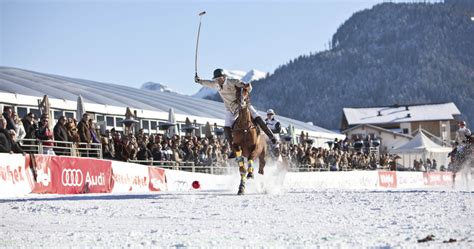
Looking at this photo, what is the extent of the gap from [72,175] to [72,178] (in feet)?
0.26

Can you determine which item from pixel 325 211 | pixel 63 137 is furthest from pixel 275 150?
pixel 325 211

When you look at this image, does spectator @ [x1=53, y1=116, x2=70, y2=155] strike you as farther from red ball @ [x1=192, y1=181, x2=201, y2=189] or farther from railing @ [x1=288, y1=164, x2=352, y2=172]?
railing @ [x1=288, y1=164, x2=352, y2=172]

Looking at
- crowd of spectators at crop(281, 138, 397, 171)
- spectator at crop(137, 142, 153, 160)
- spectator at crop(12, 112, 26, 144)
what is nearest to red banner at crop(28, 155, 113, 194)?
spectator at crop(12, 112, 26, 144)

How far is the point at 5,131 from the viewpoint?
1792cm

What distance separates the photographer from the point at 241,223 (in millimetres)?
9047

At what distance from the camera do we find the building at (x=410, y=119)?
123938 millimetres

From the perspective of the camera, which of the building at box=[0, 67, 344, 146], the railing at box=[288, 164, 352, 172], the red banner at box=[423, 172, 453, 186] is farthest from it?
Result: the red banner at box=[423, 172, 453, 186]

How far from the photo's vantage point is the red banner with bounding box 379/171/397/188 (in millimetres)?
41062

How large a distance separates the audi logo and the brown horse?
581cm

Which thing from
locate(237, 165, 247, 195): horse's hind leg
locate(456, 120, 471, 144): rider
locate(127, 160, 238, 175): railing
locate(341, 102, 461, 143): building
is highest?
locate(341, 102, 461, 143): building

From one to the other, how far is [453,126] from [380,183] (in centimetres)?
9838

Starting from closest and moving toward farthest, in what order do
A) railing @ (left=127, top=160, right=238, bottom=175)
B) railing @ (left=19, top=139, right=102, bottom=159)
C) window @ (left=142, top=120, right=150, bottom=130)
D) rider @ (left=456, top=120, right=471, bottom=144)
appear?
1. railing @ (left=19, top=139, right=102, bottom=159)
2. rider @ (left=456, top=120, right=471, bottom=144)
3. railing @ (left=127, top=160, right=238, bottom=175)
4. window @ (left=142, top=120, right=150, bottom=130)

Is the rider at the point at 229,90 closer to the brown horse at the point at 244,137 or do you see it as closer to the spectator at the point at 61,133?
the brown horse at the point at 244,137

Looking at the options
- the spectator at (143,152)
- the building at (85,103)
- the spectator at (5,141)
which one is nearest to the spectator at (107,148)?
the spectator at (143,152)
